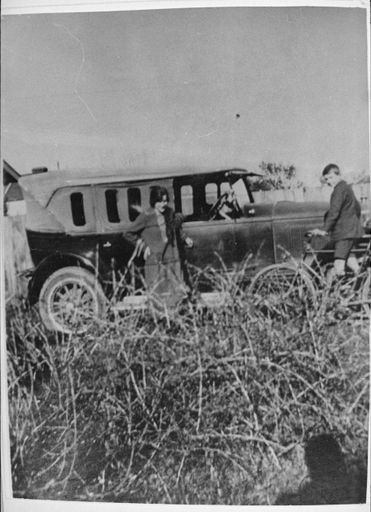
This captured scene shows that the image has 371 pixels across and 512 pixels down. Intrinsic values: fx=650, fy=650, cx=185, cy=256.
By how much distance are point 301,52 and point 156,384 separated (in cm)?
88

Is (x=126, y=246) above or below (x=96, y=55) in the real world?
below

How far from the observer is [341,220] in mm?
1591

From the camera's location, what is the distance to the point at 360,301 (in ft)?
5.22

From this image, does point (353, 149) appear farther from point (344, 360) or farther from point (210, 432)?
point (210, 432)

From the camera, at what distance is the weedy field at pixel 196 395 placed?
1.59 meters

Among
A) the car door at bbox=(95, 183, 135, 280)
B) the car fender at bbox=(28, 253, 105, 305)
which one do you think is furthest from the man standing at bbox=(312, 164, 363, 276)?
the car fender at bbox=(28, 253, 105, 305)

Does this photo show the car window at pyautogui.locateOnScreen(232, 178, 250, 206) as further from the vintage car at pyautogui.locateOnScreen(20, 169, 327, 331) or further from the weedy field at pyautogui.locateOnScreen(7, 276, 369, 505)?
the weedy field at pyautogui.locateOnScreen(7, 276, 369, 505)

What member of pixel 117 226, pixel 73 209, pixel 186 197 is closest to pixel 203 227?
pixel 186 197

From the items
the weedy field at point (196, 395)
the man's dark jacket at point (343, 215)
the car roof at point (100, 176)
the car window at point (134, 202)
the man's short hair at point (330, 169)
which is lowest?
the weedy field at point (196, 395)

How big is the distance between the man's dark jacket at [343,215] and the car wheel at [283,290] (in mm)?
131

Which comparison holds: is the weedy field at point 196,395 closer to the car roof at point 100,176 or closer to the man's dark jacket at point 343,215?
the man's dark jacket at point 343,215

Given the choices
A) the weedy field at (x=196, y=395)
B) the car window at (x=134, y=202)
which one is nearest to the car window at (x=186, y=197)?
the car window at (x=134, y=202)

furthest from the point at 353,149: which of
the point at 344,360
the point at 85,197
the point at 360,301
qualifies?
the point at 85,197

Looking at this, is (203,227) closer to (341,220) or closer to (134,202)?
(134,202)
